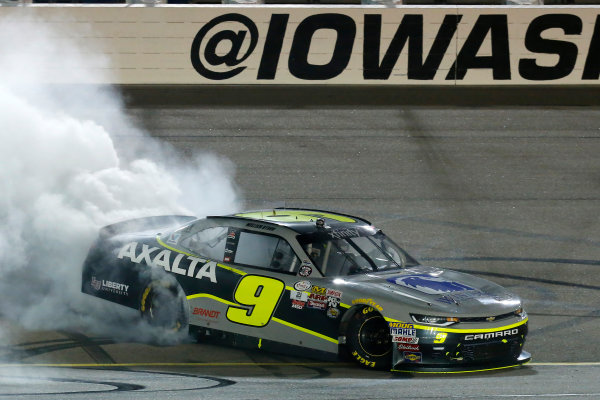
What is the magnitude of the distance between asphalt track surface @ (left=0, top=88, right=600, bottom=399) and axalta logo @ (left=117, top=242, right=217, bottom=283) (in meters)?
0.63

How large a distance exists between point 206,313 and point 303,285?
965mm

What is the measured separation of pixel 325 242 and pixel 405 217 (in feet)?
16.8

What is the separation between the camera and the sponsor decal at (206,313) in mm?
8664

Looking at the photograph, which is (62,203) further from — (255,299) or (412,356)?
(412,356)

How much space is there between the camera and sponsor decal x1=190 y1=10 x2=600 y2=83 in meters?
19.7

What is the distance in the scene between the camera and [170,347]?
8773 mm

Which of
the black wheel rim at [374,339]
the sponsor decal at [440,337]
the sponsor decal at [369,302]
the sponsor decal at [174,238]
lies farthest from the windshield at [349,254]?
the sponsor decal at [174,238]

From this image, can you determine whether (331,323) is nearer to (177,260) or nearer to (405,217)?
(177,260)

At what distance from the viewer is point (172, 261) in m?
9.05

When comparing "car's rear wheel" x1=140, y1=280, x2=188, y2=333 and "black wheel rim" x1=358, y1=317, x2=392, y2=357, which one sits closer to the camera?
"black wheel rim" x1=358, y1=317, x2=392, y2=357

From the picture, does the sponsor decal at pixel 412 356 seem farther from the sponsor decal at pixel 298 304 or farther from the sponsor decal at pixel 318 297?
the sponsor decal at pixel 298 304

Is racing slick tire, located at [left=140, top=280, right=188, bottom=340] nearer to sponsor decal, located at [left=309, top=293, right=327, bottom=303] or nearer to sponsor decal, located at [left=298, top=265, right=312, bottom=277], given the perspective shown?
sponsor decal, located at [left=298, top=265, right=312, bottom=277]

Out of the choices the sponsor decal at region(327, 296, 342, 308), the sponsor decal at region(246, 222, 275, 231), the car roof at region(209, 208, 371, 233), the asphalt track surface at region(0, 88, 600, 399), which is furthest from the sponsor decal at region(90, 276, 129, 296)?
the sponsor decal at region(327, 296, 342, 308)

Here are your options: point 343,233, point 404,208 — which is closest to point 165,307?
point 343,233
